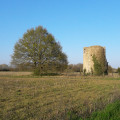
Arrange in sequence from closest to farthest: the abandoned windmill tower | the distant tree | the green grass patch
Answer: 1. the green grass patch
2. the distant tree
3. the abandoned windmill tower

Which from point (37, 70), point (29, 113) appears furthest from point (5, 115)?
point (37, 70)

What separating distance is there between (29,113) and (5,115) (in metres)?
0.86

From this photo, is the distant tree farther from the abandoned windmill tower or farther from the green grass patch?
the green grass patch

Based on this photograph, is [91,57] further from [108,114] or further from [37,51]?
[108,114]

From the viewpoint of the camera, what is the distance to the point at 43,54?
2944 centimetres

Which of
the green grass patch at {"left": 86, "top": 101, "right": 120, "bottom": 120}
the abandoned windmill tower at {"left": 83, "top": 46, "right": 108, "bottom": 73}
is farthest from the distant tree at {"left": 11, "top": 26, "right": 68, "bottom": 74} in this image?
the green grass patch at {"left": 86, "top": 101, "right": 120, "bottom": 120}

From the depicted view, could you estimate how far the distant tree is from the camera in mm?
29219

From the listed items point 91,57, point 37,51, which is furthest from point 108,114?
point 91,57

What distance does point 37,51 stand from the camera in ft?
96.9

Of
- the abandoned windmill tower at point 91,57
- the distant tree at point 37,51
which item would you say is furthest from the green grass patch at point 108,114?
the abandoned windmill tower at point 91,57

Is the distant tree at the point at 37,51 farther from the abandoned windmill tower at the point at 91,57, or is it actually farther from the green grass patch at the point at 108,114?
the green grass patch at the point at 108,114

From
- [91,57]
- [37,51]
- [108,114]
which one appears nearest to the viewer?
[108,114]

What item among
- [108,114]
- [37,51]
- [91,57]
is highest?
[37,51]

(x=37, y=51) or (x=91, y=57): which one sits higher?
(x=37, y=51)
